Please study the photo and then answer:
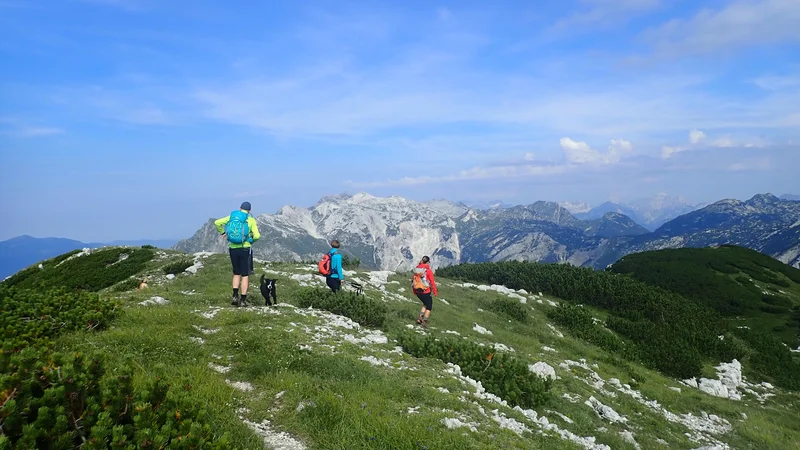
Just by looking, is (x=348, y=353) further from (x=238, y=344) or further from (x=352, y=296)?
(x=352, y=296)

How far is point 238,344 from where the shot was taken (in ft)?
37.0

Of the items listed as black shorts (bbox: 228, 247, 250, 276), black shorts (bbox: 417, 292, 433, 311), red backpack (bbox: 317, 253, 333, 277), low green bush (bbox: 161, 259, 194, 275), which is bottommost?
black shorts (bbox: 417, 292, 433, 311)

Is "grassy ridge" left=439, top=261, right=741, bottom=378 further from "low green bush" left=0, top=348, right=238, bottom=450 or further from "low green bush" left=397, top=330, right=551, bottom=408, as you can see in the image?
"low green bush" left=0, top=348, right=238, bottom=450

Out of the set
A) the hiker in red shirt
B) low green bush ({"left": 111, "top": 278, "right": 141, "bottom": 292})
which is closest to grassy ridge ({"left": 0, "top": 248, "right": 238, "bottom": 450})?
the hiker in red shirt

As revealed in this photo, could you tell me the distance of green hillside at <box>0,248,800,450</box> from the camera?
16.5 feet

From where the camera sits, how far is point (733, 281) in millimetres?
65250

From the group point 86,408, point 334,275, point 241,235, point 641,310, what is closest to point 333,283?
point 334,275

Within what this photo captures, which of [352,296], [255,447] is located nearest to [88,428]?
[255,447]

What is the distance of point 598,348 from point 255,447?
25580 mm

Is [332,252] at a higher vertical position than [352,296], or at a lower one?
higher

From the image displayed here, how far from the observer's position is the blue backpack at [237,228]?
15.7 meters

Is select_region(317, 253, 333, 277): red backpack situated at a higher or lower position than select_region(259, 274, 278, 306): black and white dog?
higher

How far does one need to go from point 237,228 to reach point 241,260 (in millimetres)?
1307

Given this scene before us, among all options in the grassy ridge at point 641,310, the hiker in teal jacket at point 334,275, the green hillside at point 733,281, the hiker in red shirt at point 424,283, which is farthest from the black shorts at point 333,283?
the green hillside at point 733,281
